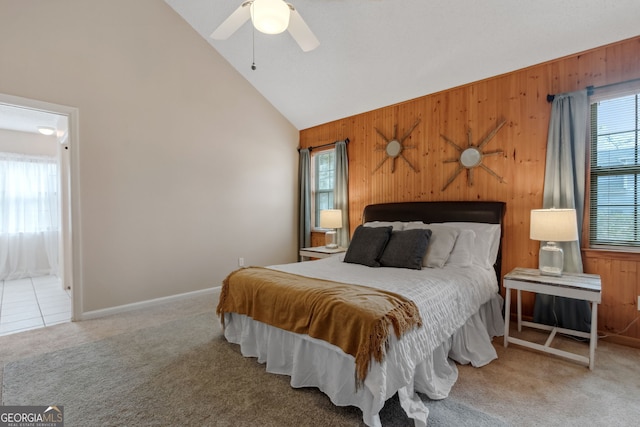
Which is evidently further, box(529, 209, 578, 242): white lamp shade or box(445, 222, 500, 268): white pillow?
box(445, 222, 500, 268): white pillow

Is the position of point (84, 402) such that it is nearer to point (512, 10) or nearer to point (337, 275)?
point (337, 275)

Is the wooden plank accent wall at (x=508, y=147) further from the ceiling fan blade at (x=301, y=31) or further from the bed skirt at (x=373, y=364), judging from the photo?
the ceiling fan blade at (x=301, y=31)

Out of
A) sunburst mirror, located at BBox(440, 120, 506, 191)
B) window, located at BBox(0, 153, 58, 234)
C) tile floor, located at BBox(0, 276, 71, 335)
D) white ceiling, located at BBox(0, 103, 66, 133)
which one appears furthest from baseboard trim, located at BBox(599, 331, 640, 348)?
window, located at BBox(0, 153, 58, 234)

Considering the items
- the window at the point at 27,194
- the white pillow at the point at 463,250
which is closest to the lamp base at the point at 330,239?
the white pillow at the point at 463,250

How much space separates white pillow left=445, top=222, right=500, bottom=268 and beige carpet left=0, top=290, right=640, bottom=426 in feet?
2.56

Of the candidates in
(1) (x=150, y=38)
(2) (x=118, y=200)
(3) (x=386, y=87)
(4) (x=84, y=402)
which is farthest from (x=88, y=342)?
(3) (x=386, y=87)

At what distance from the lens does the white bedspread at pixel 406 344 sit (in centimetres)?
158

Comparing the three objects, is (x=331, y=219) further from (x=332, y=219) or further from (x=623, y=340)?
(x=623, y=340)

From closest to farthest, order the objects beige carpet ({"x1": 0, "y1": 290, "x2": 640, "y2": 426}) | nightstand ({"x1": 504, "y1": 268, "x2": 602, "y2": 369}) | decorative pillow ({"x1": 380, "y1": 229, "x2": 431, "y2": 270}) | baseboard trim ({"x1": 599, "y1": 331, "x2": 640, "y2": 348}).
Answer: beige carpet ({"x1": 0, "y1": 290, "x2": 640, "y2": 426}), nightstand ({"x1": 504, "y1": 268, "x2": 602, "y2": 369}), baseboard trim ({"x1": 599, "y1": 331, "x2": 640, "y2": 348}), decorative pillow ({"x1": 380, "y1": 229, "x2": 431, "y2": 270})

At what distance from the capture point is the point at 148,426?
5.19 ft

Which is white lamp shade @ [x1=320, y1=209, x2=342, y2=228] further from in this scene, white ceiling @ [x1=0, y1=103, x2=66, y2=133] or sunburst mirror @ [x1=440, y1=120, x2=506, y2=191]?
white ceiling @ [x1=0, y1=103, x2=66, y2=133]

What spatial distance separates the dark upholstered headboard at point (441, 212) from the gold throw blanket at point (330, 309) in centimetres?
187

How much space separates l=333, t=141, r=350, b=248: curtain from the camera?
15.2ft

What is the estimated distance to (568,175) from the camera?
2738mm
